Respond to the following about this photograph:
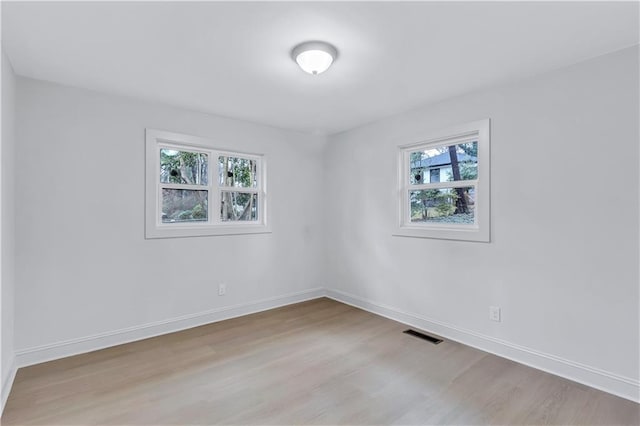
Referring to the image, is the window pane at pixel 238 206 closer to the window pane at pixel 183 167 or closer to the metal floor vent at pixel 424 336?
the window pane at pixel 183 167

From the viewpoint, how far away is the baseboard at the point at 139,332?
272 cm

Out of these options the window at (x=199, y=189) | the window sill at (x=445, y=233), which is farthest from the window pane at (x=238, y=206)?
the window sill at (x=445, y=233)

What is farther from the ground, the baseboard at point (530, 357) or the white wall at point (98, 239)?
the white wall at point (98, 239)

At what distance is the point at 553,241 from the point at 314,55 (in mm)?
2408

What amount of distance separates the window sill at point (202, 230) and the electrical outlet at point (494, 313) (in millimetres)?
2729

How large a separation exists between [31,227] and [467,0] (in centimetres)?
368

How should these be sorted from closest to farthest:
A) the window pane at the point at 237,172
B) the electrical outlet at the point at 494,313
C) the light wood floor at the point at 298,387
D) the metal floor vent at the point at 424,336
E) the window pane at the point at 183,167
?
the light wood floor at the point at 298,387, the electrical outlet at the point at 494,313, the metal floor vent at the point at 424,336, the window pane at the point at 183,167, the window pane at the point at 237,172

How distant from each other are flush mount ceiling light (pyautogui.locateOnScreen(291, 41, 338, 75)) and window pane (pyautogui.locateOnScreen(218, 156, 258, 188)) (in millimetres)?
2030

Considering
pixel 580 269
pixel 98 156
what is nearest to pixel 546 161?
pixel 580 269

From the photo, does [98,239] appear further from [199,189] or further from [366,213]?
[366,213]

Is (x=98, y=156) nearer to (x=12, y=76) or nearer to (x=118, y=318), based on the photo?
(x=12, y=76)

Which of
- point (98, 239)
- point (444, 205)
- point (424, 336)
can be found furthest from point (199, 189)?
point (424, 336)

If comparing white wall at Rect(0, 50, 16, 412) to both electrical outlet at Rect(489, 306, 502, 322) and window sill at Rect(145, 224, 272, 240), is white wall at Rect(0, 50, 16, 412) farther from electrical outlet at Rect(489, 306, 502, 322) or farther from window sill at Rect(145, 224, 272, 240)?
electrical outlet at Rect(489, 306, 502, 322)

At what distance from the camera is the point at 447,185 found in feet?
11.2
